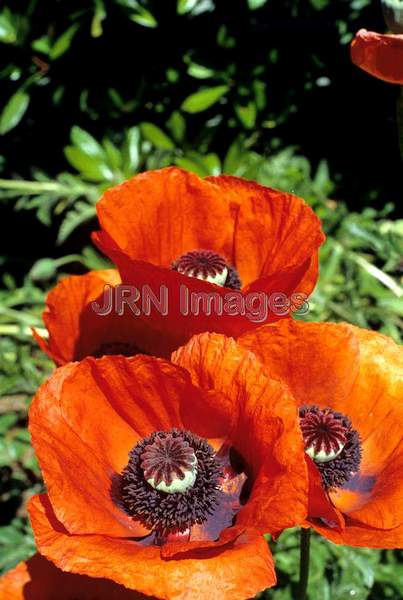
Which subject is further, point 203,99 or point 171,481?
point 203,99

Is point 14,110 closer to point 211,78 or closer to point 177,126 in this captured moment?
point 177,126

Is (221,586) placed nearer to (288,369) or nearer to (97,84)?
(288,369)

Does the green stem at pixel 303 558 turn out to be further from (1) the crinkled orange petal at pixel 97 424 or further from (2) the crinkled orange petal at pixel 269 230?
(2) the crinkled orange petal at pixel 269 230

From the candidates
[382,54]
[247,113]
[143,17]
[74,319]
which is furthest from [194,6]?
[382,54]

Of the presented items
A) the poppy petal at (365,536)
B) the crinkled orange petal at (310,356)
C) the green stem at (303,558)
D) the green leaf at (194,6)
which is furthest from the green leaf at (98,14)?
the poppy petal at (365,536)

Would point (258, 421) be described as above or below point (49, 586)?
above

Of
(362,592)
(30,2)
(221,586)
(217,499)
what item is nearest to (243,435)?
(217,499)
